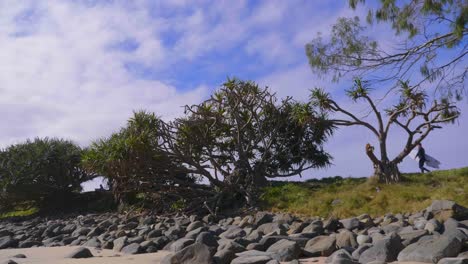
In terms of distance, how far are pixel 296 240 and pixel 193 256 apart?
160 cm

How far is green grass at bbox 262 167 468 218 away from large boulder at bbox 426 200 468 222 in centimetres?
164

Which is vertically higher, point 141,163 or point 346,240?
point 141,163

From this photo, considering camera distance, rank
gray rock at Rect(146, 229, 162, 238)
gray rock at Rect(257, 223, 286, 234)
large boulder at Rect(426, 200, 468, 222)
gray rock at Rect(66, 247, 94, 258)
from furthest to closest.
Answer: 1. gray rock at Rect(146, 229, 162, 238)
2. gray rock at Rect(257, 223, 286, 234)
3. large boulder at Rect(426, 200, 468, 222)
4. gray rock at Rect(66, 247, 94, 258)

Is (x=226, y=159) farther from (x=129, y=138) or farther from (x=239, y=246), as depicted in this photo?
(x=239, y=246)

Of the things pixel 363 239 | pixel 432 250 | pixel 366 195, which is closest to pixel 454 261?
pixel 432 250

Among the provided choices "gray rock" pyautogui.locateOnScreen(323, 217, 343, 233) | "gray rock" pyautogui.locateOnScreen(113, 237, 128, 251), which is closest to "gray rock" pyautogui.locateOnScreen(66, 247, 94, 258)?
"gray rock" pyautogui.locateOnScreen(113, 237, 128, 251)

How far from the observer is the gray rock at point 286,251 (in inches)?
249

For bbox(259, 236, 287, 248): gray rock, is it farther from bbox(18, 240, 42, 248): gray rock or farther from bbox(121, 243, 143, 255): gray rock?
bbox(18, 240, 42, 248): gray rock

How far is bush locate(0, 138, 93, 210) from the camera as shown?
1784 cm

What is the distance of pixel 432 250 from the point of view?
5.61 m

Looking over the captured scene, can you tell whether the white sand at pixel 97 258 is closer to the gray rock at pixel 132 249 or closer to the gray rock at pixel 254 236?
the gray rock at pixel 132 249

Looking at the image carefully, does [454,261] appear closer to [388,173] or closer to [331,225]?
[331,225]

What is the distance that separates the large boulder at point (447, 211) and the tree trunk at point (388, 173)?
4.17 meters

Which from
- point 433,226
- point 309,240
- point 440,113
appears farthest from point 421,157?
point 309,240
